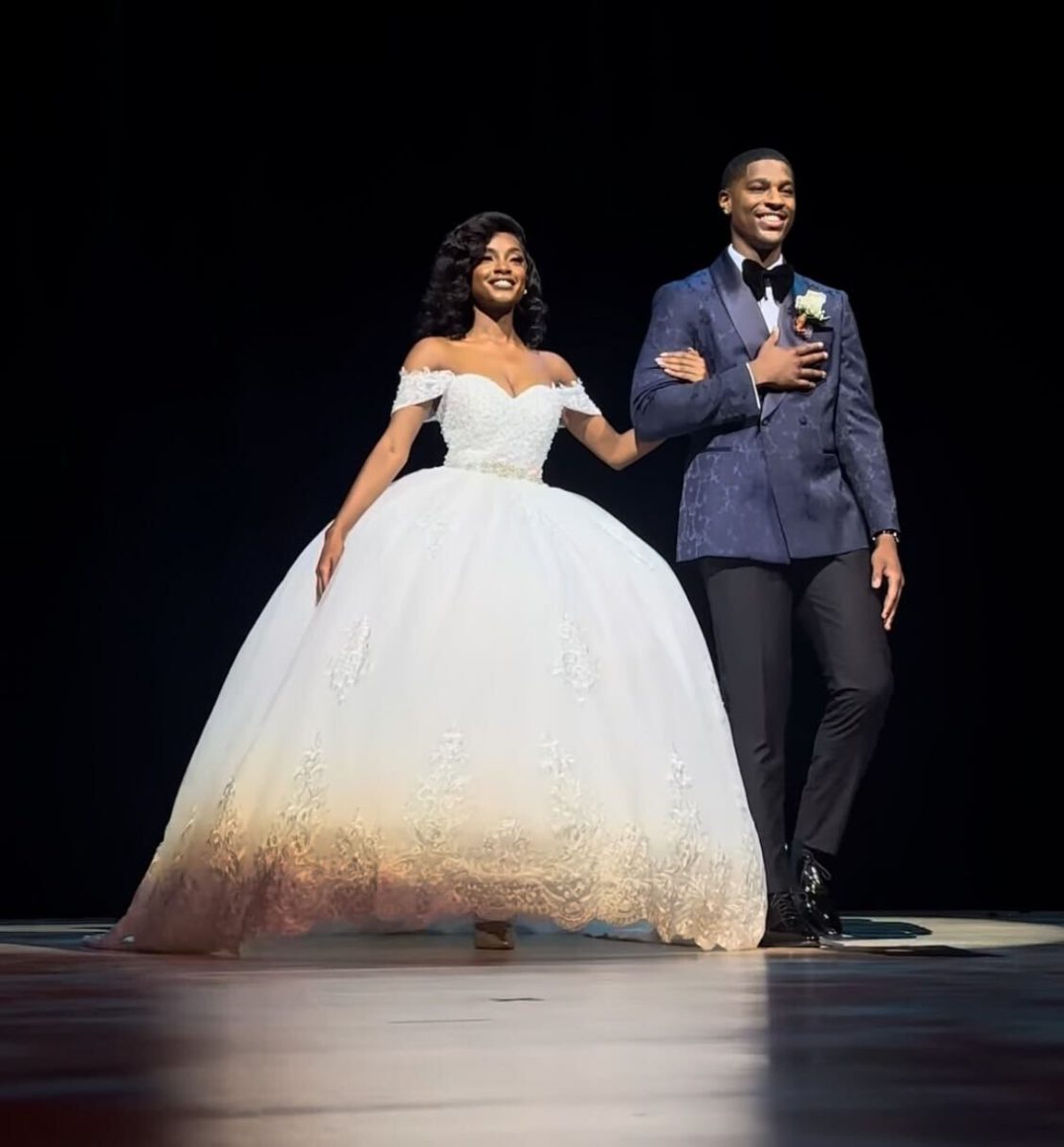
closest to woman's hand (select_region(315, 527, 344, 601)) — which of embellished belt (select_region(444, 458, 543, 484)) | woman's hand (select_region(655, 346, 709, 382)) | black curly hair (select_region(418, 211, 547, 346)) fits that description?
embellished belt (select_region(444, 458, 543, 484))

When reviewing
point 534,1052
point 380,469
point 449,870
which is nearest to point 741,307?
point 380,469

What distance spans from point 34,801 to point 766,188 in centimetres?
203

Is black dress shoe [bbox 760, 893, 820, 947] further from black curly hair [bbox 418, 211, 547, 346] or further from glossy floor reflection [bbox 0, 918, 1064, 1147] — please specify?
black curly hair [bbox 418, 211, 547, 346]

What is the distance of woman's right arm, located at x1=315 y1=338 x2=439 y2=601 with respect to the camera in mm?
3543

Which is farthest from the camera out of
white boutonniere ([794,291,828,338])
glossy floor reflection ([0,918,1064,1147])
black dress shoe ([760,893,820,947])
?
white boutonniere ([794,291,828,338])

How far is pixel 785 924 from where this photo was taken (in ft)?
11.6

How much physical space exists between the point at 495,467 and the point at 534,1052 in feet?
6.18

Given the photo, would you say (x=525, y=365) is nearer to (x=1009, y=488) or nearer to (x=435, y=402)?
(x=435, y=402)

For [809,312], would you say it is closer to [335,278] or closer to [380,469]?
[380,469]

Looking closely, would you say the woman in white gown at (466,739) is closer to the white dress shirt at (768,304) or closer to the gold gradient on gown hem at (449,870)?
the gold gradient on gown hem at (449,870)

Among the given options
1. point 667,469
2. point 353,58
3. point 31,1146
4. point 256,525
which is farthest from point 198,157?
point 31,1146

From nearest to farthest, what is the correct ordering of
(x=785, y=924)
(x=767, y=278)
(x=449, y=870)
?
1. (x=449, y=870)
2. (x=785, y=924)
3. (x=767, y=278)

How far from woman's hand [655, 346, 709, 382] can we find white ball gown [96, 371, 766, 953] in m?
0.28

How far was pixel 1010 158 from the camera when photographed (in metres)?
4.96
